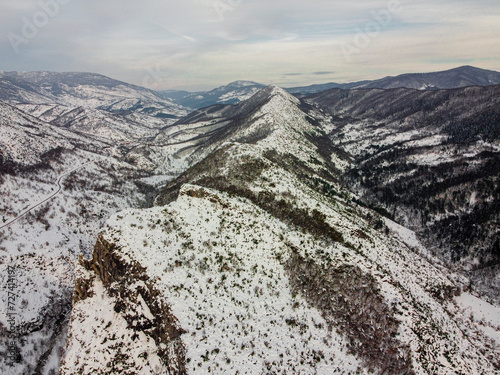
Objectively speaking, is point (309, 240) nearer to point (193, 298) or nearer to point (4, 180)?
point (193, 298)

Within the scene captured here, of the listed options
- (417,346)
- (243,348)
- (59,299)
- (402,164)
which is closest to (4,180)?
(59,299)

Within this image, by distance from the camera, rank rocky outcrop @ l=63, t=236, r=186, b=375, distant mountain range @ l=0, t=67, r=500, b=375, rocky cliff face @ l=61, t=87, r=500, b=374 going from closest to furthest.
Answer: rocky cliff face @ l=61, t=87, r=500, b=374
rocky outcrop @ l=63, t=236, r=186, b=375
distant mountain range @ l=0, t=67, r=500, b=375

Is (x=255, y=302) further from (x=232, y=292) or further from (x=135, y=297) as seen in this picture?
(x=135, y=297)

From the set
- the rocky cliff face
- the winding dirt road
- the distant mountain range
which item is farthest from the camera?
the winding dirt road

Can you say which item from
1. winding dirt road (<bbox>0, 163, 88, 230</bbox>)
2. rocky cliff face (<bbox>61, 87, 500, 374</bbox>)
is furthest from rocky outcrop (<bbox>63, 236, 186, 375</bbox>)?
winding dirt road (<bbox>0, 163, 88, 230</bbox>)

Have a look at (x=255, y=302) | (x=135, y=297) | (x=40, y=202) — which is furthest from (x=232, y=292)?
(x=40, y=202)

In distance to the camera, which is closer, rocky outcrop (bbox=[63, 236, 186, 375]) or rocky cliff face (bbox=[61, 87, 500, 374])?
rocky cliff face (bbox=[61, 87, 500, 374])

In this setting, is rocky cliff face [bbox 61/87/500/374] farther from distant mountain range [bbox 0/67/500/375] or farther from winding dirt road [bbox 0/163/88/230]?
winding dirt road [bbox 0/163/88/230]

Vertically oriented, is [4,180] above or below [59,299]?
above
